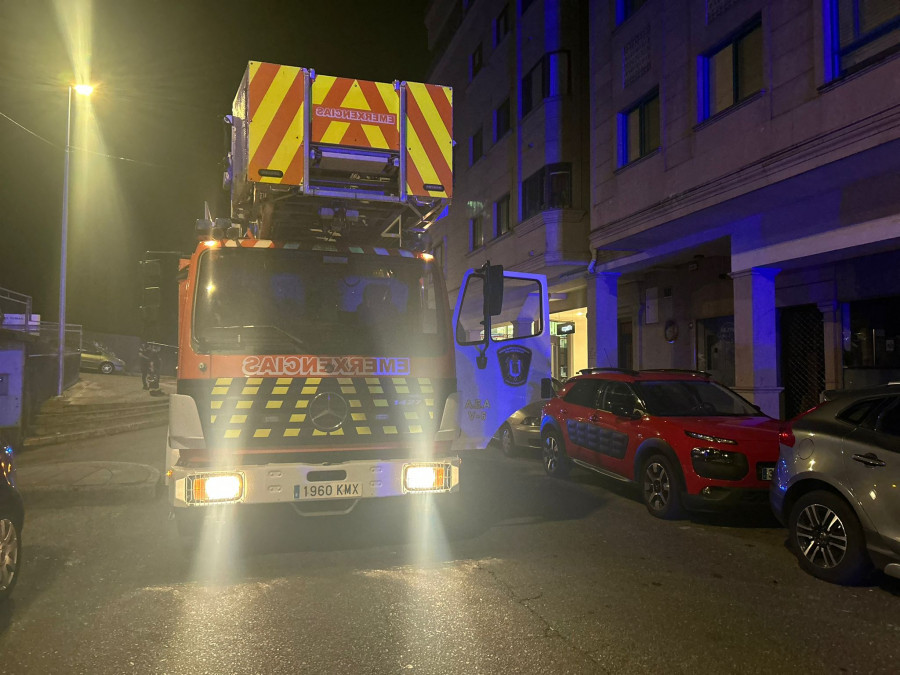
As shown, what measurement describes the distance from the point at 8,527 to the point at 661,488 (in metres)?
5.74

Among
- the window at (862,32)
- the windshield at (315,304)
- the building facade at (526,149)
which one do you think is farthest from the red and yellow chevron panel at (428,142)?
the building facade at (526,149)

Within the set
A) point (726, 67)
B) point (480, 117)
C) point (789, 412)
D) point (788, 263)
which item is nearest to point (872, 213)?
point (788, 263)

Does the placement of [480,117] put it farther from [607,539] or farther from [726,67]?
[607,539]

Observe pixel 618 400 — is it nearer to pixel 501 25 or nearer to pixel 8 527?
pixel 8 527

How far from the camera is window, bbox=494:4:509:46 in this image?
72.2 ft

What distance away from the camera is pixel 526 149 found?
19672 mm

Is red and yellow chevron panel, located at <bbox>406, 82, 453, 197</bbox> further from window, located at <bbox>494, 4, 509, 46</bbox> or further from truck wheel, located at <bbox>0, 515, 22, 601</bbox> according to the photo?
window, located at <bbox>494, 4, 509, 46</bbox>

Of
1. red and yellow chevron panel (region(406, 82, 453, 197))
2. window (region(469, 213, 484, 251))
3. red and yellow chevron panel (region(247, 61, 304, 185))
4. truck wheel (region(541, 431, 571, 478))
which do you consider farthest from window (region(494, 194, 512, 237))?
red and yellow chevron panel (region(247, 61, 304, 185))

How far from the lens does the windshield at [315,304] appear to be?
5.20 meters

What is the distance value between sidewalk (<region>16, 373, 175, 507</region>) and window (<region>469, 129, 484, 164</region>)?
541 inches

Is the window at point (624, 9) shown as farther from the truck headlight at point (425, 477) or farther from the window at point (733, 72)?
the truck headlight at point (425, 477)

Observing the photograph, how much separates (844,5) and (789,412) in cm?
764

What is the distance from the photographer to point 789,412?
45.1 feet

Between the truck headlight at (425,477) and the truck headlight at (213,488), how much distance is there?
1253mm
